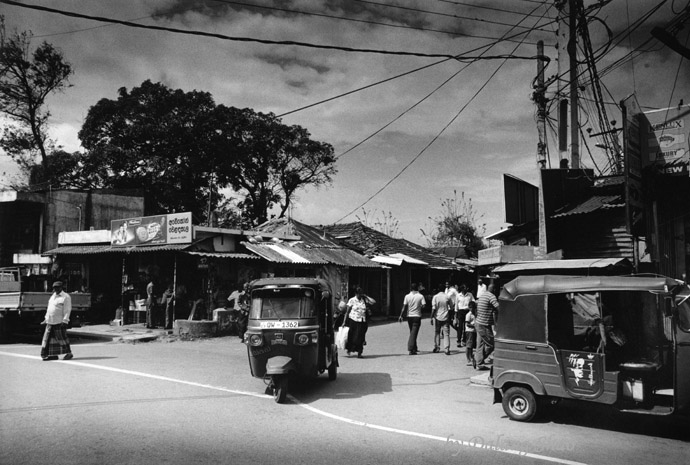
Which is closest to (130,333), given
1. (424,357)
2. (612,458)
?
(424,357)

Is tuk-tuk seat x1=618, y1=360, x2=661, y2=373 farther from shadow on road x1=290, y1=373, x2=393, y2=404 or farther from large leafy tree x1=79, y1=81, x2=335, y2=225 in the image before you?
large leafy tree x1=79, y1=81, x2=335, y2=225

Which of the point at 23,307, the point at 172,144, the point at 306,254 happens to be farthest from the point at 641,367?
the point at 172,144

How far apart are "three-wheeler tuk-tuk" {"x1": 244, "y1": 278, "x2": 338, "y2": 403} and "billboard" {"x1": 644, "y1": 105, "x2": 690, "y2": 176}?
8.40 m

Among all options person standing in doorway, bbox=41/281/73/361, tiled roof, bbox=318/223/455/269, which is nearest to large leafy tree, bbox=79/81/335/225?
tiled roof, bbox=318/223/455/269

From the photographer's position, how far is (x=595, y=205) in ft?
44.1

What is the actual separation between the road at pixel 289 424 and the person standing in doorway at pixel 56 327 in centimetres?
92

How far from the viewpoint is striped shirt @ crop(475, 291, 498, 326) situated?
11039 mm

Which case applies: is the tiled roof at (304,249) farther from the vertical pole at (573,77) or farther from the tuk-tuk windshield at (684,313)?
the tuk-tuk windshield at (684,313)

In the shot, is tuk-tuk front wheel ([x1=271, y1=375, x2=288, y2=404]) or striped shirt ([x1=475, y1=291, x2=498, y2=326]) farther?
striped shirt ([x1=475, y1=291, x2=498, y2=326])

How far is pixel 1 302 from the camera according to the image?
15.2 meters

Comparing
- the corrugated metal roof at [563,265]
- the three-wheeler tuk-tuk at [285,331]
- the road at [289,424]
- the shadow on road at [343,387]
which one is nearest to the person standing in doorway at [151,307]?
the road at [289,424]

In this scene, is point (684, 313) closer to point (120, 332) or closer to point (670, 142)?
point (670, 142)

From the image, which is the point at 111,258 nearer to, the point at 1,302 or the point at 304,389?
the point at 1,302

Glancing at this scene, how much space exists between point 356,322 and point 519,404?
6.38m
